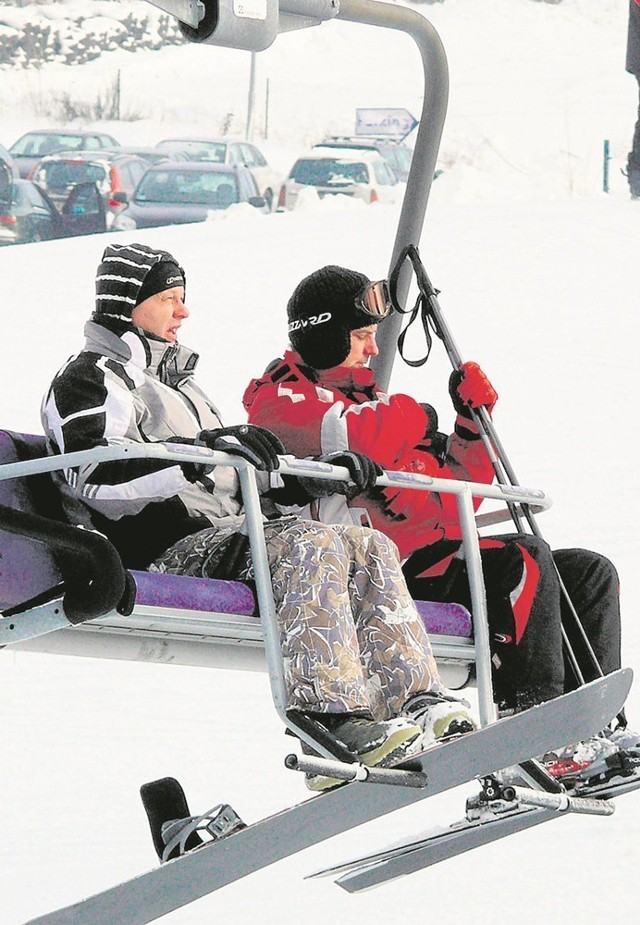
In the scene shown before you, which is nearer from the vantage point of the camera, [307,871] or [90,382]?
[90,382]

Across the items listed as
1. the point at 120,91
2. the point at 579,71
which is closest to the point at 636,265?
the point at 120,91

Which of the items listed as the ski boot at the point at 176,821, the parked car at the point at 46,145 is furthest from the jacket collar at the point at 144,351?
the parked car at the point at 46,145

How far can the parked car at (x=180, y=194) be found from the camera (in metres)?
14.5

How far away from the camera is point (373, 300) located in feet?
12.1

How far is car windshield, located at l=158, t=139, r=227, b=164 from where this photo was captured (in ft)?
61.9

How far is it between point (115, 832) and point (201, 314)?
6.41m

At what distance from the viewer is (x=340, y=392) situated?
371cm

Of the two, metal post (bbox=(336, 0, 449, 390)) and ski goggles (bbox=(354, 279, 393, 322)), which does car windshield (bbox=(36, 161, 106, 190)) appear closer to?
metal post (bbox=(336, 0, 449, 390))

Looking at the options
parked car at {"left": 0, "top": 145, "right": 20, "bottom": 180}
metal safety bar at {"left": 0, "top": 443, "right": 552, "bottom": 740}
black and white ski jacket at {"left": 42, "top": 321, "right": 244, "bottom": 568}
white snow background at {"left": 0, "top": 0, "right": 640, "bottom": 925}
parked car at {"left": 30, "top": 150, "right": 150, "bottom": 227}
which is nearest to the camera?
metal safety bar at {"left": 0, "top": 443, "right": 552, "bottom": 740}

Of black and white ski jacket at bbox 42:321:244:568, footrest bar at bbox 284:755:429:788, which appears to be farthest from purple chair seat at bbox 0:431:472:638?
footrest bar at bbox 284:755:429:788

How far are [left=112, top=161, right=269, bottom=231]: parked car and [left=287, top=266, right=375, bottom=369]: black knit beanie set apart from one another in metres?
10.8

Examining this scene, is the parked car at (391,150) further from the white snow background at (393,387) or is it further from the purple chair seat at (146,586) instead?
the purple chair seat at (146,586)

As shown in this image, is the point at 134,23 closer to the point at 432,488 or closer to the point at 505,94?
the point at 505,94

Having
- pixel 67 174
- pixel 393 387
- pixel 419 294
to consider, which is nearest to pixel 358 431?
pixel 419 294
